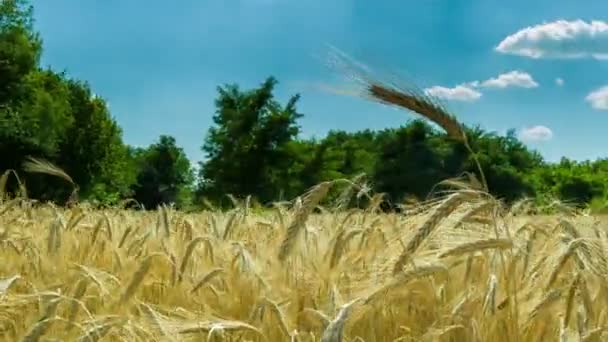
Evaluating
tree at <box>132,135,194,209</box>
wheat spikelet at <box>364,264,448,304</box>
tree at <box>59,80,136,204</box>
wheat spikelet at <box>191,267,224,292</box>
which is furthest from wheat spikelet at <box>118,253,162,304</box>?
tree at <box>132,135,194,209</box>

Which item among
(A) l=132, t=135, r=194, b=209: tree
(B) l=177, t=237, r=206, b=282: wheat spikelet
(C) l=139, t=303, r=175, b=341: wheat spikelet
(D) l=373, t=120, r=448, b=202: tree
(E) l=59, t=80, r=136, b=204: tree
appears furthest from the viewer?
(A) l=132, t=135, r=194, b=209: tree

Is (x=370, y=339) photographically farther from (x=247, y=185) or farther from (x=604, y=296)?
(x=247, y=185)

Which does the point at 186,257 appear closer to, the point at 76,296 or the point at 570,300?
the point at 76,296

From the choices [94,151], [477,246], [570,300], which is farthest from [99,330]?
[94,151]

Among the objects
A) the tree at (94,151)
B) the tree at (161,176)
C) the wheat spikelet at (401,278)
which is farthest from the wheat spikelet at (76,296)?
the tree at (161,176)

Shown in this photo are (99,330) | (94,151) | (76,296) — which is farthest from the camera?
(94,151)

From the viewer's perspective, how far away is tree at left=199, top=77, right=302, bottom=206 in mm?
38688

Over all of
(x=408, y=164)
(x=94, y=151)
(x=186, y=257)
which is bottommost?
(x=186, y=257)

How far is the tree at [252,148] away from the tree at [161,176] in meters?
5.70

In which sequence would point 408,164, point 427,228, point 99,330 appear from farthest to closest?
point 408,164 → point 427,228 → point 99,330

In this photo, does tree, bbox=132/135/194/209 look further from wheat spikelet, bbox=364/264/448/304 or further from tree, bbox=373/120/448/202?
wheat spikelet, bbox=364/264/448/304

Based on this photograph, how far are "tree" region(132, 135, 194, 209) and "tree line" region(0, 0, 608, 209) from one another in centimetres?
11

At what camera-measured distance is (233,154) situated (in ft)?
129

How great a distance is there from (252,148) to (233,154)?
108cm
